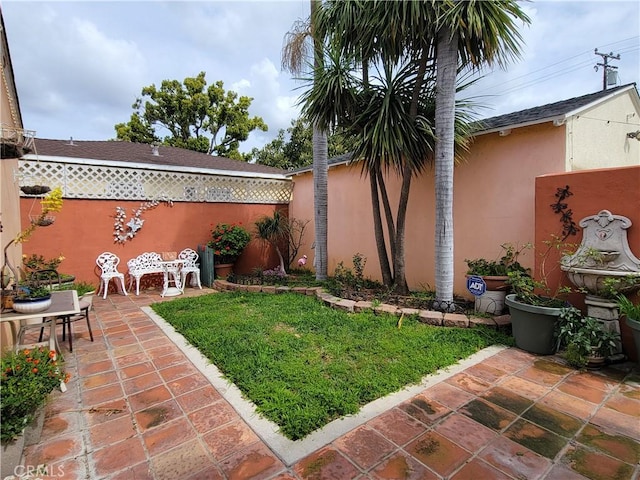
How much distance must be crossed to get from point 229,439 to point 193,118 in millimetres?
20047

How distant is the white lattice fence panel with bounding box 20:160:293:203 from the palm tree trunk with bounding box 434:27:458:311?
5.40 m

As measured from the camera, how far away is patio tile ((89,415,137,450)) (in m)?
2.16

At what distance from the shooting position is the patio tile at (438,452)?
1.88 meters

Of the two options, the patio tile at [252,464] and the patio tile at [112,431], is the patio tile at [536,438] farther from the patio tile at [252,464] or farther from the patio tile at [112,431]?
the patio tile at [112,431]

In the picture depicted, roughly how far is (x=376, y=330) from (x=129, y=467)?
2.84m

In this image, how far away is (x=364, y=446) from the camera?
2061 mm

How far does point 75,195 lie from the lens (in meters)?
6.46

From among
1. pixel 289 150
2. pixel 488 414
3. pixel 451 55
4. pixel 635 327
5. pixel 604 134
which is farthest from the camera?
pixel 289 150

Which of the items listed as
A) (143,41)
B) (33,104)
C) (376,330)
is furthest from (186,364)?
(143,41)

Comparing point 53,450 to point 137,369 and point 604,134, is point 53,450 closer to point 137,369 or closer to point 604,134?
point 137,369

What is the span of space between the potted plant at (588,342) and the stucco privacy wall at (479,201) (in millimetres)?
1338

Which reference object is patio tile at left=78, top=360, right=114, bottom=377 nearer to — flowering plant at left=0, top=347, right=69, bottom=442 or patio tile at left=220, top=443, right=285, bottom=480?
flowering plant at left=0, top=347, right=69, bottom=442

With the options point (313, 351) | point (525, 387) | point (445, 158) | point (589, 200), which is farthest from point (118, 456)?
point (589, 200)

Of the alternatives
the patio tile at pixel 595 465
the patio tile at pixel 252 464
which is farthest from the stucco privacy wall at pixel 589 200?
the patio tile at pixel 252 464
